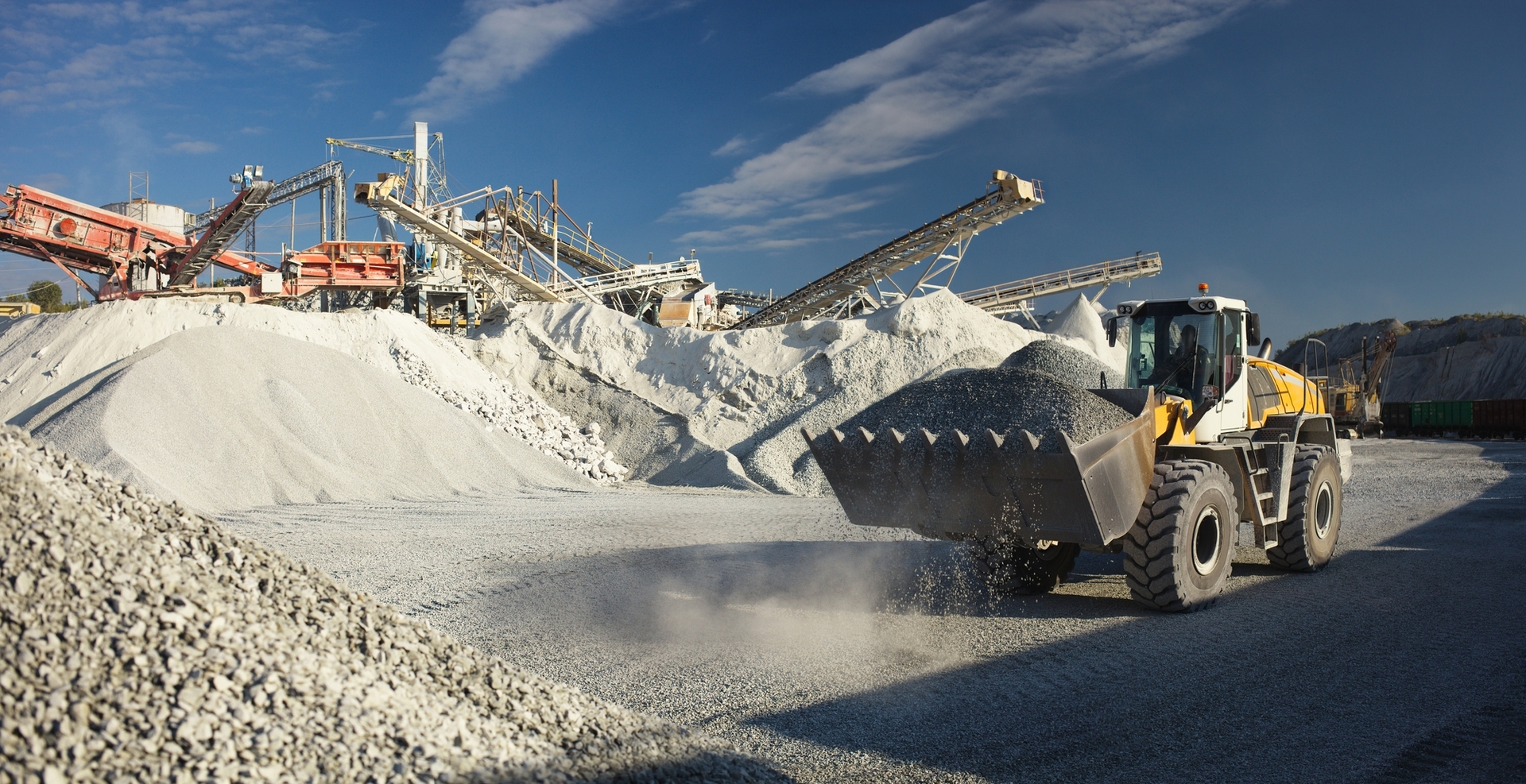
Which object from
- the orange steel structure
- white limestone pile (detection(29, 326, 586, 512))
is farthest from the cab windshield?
the orange steel structure

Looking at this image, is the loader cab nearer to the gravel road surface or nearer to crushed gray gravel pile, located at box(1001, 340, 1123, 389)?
the gravel road surface

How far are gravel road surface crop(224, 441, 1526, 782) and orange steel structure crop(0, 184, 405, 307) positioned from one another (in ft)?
39.9

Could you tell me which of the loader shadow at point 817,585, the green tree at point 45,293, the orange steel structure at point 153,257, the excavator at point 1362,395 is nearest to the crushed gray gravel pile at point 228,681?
the loader shadow at point 817,585

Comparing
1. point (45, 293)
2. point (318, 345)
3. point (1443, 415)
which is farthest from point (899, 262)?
point (45, 293)

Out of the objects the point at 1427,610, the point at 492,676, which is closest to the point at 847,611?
the point at 492,676

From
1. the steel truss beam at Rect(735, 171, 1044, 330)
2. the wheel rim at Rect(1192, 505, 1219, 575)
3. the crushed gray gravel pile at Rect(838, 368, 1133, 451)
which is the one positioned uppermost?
the steel truss beam at Rect(735, 171, 1044, 330)

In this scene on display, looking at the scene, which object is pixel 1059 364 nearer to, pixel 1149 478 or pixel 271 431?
pixel 1149 478

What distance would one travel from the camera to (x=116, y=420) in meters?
11.9

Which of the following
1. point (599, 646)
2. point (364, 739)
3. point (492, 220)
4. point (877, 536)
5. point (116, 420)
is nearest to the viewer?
point (364, 739)

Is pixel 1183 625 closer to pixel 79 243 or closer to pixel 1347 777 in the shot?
pixel 1347 777

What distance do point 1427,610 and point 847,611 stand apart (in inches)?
156

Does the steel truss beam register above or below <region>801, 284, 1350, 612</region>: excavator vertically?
above

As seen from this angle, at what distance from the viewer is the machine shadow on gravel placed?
3.75m

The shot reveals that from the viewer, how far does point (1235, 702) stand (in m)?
4.41
